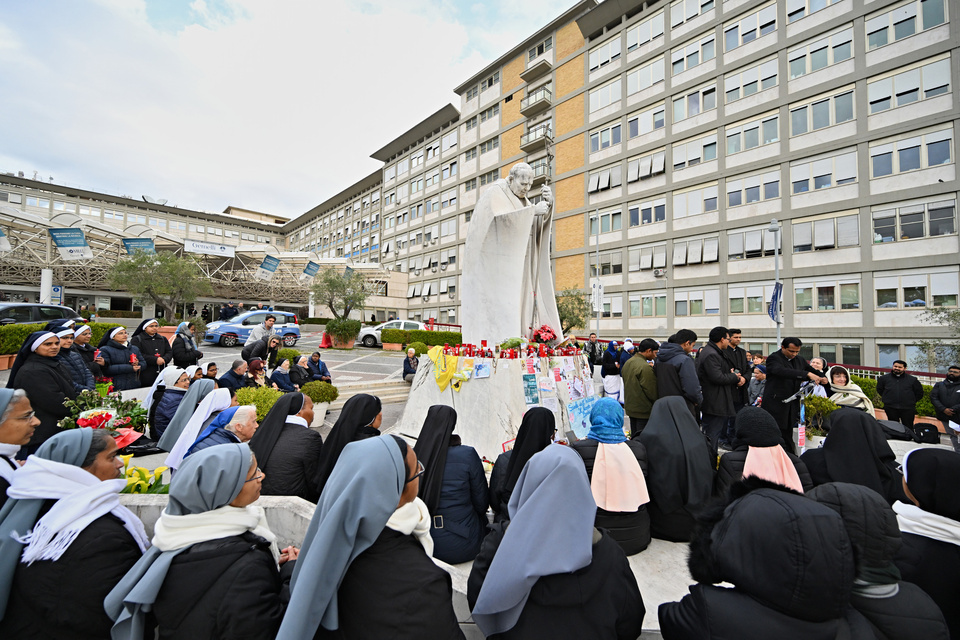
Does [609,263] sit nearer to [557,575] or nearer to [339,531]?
[557,575]

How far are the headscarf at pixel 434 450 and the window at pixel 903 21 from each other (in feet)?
86.5

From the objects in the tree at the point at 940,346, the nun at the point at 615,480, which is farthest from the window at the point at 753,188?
the nun at the point at 615,480

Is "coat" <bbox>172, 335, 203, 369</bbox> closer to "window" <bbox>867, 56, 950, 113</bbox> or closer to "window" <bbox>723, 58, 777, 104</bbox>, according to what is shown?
"window" <bbox>867, 56, 950, 113</bbox>

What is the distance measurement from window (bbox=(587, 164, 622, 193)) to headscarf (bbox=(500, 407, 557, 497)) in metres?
26.9

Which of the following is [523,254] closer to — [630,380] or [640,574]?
[630,380]

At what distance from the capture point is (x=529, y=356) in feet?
19.9

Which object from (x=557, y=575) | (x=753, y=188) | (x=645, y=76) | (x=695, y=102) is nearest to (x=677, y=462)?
(x=557, y=575)

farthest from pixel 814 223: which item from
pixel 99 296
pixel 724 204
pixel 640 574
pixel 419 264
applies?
pixel 99 296

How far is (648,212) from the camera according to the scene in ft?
83.6

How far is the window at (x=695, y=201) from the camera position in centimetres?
2295

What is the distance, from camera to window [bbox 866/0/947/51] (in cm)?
1702

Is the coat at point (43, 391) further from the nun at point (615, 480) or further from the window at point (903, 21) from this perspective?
the window at point (903, 21)

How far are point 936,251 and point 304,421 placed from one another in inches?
944

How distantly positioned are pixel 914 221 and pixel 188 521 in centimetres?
2507
